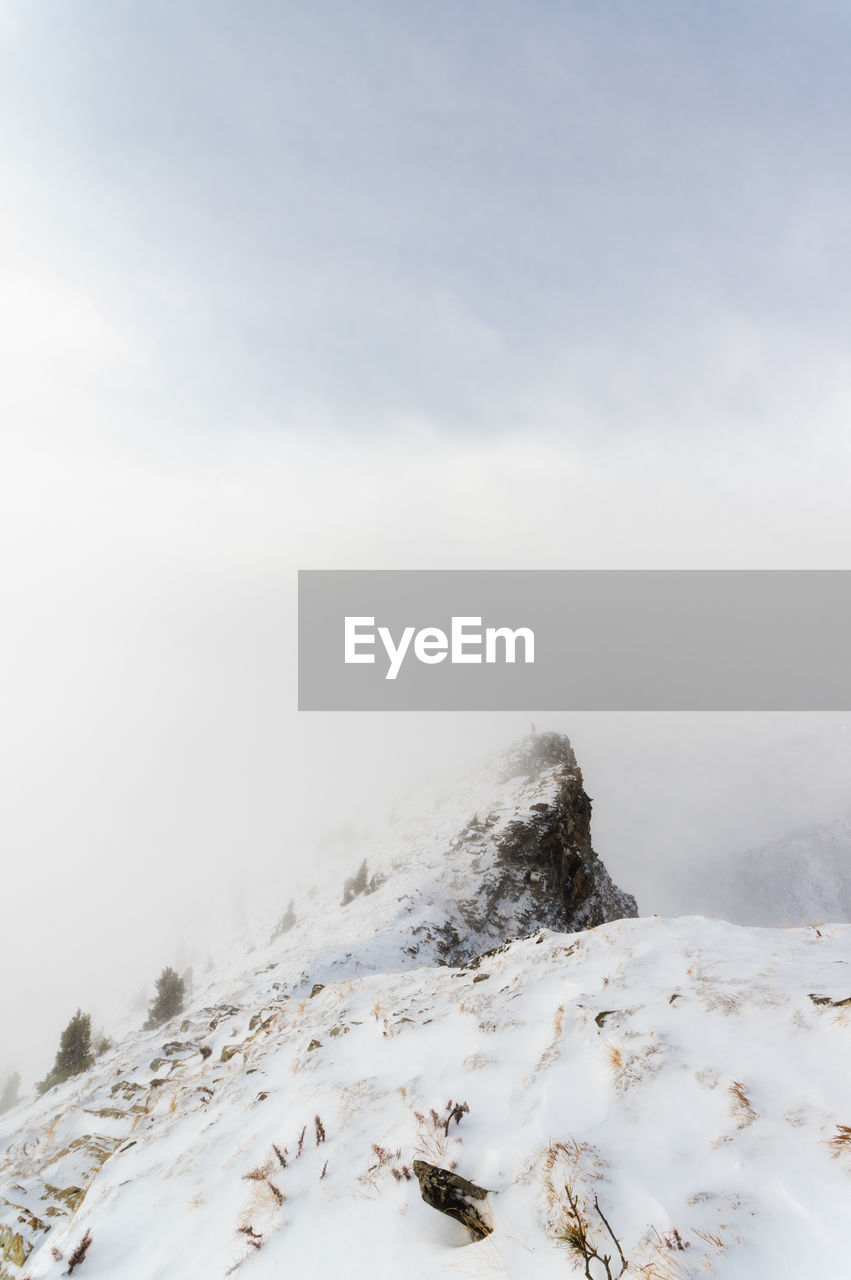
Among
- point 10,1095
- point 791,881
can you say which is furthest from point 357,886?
point 791,881

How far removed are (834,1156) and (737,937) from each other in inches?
216

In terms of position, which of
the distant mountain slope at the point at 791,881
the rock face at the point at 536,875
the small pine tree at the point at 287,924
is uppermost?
the rock face at the point at 536,875

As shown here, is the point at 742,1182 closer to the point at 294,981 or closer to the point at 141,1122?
the point at 141,1122

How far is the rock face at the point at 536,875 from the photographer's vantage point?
30297 millimetres

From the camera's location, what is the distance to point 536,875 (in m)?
33.4

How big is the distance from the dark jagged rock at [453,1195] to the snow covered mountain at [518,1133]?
0.28ft

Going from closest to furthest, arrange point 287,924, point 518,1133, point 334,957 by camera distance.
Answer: point 518,1133 < point 334,957 < point 287,924

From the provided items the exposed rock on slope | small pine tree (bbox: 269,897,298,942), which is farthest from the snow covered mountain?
small pine tree (bbox: 269,897,298,942)

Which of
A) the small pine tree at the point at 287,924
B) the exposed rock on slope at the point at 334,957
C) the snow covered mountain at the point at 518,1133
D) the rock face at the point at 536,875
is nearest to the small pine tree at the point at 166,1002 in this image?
the exposed rock on slope at the point at 334,957

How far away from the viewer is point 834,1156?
398cm

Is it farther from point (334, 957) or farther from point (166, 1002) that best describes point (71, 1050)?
point (334, 957)

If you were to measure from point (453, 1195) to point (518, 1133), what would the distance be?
0.91 metres

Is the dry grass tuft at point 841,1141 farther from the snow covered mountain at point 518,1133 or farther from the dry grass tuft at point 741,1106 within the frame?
the dry grass tuft at point 741,1106

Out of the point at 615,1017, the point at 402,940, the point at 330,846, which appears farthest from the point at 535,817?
the point at 330,846
